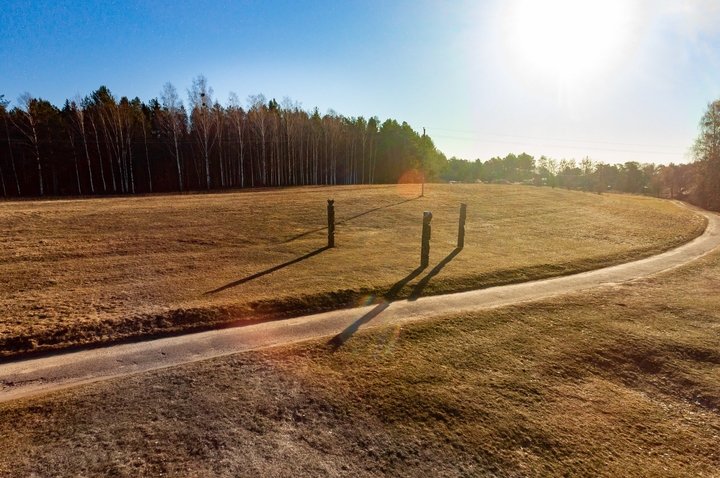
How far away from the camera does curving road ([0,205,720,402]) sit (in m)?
6.22

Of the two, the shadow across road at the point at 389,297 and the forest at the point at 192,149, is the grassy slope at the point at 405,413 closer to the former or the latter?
the shadow across road at the point at 389,297

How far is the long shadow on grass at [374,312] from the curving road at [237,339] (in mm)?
22

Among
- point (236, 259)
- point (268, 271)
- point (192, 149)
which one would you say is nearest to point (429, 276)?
point (268, 271)

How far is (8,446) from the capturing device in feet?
14.8

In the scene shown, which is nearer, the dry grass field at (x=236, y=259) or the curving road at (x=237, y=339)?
the curving road at (x=237, y=339)

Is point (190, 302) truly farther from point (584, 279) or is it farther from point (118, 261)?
point (584, 279)

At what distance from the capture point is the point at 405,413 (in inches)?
209

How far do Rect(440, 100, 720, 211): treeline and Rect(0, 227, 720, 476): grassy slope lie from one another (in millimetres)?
→ 54209

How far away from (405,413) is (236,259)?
10295 millimetres

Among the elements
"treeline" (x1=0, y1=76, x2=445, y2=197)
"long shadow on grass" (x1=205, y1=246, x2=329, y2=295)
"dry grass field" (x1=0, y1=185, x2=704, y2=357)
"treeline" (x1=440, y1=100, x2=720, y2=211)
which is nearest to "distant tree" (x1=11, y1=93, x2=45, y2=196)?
"treeline" (x1=0, y1=76, x2=445, y2=197)

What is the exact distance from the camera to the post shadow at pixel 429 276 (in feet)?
35.2

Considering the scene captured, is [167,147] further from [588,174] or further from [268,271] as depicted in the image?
[588,174]

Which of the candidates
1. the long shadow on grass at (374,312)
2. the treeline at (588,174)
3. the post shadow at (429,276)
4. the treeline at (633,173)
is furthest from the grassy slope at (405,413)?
the treeline at (588,174)

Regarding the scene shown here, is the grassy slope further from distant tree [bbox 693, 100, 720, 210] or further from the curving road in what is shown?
distant tree [bbox 693, 100, 720, 210]
